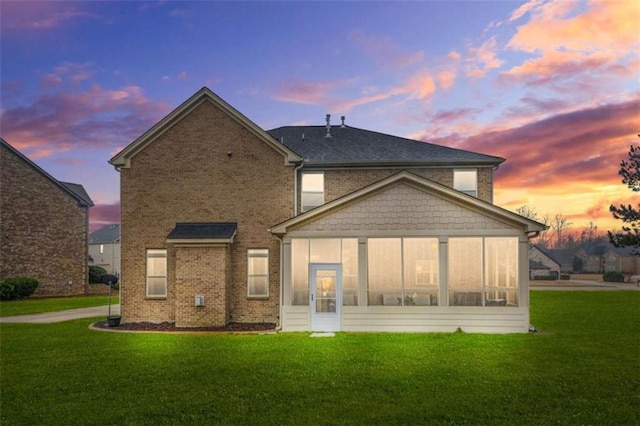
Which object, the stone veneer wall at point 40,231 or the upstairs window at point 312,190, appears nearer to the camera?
the upstairs window at point 312,190

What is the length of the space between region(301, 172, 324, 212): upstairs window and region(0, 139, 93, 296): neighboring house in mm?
24891

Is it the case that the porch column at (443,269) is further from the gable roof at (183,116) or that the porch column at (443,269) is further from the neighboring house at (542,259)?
the neighboring house at (542,259)

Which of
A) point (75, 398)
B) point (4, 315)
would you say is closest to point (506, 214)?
point (75, 398)

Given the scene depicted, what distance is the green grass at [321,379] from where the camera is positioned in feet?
29.2

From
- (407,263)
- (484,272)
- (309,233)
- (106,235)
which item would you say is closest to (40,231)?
(309,233)

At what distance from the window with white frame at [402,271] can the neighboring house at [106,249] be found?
51.3m

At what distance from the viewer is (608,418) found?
344 inches

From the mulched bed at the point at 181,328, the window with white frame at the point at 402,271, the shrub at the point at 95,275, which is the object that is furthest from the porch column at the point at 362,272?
the shrub at the point at 95,275

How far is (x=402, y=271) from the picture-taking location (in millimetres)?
18500

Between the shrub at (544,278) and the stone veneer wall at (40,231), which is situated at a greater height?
the stone veneer wall at (40,231)

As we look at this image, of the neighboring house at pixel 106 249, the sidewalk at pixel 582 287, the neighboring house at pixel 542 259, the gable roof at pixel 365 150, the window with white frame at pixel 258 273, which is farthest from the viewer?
the neighboring house at pixel 542 259

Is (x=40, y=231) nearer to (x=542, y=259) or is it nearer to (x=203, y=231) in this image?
(x=203, y=231)

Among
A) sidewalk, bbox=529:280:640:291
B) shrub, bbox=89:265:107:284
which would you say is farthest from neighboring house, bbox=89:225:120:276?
sidewalk, bbox=529:280:640:291

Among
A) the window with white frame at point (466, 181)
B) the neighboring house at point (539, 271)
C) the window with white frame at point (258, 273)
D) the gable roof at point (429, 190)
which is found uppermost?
the window with white frame at point (466, 181)
